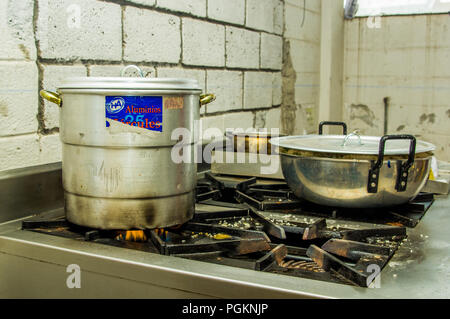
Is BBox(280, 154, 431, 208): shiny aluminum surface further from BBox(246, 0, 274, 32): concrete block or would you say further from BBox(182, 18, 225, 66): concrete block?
BBox(246, 0, 274, 32): concrete block

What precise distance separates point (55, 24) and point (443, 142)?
3.16 m

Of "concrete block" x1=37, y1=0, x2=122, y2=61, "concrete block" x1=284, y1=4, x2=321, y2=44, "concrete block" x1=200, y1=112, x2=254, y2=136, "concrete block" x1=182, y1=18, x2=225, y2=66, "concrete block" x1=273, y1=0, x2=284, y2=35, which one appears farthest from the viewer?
"concrete block" x1=284, y1=4, x2=321, y2=44

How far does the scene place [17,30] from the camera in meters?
1.21

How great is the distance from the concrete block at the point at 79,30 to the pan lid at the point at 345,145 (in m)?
0.65

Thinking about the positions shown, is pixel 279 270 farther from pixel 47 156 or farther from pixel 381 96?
pixel 381 96

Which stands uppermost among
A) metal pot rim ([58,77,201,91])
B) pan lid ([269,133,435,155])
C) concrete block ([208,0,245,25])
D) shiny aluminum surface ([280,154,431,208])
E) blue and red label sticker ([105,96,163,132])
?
concrete block ([208,0,245,25])

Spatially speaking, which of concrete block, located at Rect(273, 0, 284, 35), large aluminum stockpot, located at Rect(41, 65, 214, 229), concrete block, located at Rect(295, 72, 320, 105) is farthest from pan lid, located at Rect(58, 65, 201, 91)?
concrete block, located at Rect(295, 72, 320, 105)

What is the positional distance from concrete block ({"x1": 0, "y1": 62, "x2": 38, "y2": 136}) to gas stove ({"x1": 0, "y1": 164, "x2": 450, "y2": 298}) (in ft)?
0.87

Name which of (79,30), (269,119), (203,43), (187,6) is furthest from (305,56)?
(79,30)

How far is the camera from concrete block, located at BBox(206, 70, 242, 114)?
2184mm

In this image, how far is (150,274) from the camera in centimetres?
80

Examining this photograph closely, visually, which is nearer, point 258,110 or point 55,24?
point 55,24

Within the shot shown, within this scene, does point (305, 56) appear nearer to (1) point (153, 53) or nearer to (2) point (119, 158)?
(1) point (153, 53)
